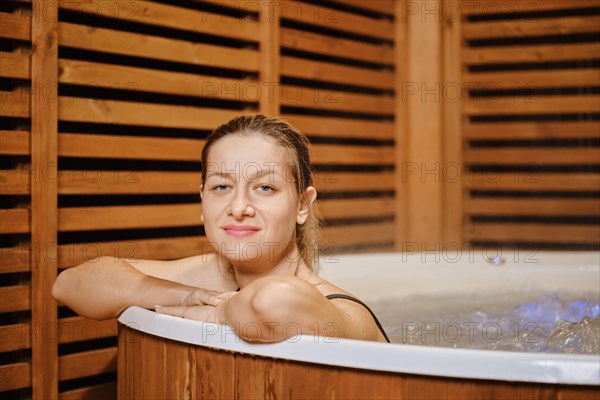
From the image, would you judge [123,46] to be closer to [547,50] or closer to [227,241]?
[227,241]

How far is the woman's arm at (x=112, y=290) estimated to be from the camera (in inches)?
67.1

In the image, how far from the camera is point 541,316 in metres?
2.53

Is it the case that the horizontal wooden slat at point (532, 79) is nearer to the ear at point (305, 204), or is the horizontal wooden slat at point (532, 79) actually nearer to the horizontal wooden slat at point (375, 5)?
the horizontal wooden slat at point (375, 5)

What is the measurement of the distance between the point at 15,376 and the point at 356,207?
77.1 inches

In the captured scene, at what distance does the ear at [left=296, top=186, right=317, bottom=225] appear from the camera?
173cm

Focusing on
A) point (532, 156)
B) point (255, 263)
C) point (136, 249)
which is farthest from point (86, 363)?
point (532, 156)

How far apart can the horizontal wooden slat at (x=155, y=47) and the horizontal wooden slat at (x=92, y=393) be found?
1113 millimetres

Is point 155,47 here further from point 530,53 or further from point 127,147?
point 530,53

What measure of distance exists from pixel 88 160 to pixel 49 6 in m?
0.56

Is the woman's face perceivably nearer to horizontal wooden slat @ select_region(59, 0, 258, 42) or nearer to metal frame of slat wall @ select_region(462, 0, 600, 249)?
horizontal wooden slat @ select_region(59, 0, 258, 42)

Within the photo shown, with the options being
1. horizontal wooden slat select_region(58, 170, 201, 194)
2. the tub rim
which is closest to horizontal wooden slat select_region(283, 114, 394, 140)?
horizontal wooden slat select_region(58, 170, 201, 194)

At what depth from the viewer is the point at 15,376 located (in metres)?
2.32

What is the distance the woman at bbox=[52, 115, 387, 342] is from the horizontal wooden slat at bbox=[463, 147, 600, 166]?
2.41m

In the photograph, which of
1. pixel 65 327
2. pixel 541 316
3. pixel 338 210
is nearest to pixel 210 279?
pixel 65 327
